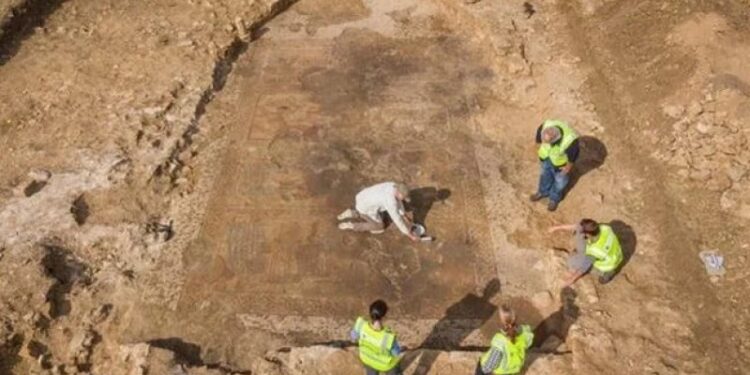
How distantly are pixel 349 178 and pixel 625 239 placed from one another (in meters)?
3.63

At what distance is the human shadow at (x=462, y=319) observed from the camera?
22.2 feet

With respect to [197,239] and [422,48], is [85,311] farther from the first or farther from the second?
[422,48]

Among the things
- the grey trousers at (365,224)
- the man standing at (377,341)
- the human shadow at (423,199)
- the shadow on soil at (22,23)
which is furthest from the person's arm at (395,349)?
the shadow on soil at (22,23)

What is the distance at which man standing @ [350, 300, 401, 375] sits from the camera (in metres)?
5.30

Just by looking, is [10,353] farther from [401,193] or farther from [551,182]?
[551,182]

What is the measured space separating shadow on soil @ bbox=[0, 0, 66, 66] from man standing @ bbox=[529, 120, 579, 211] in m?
8.48

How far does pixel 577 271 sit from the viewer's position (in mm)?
6875

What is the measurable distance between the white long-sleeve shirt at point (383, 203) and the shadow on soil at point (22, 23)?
6.66 metres

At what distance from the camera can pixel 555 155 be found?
731cm

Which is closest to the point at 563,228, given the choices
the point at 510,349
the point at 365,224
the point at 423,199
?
the point at 423,199

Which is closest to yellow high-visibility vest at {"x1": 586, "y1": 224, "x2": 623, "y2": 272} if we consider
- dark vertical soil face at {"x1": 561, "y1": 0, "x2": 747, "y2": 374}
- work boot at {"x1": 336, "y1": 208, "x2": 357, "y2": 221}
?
dark vertical soil face at {"x1": 561, "y1": 0, "x2": 747, "y2": 374}

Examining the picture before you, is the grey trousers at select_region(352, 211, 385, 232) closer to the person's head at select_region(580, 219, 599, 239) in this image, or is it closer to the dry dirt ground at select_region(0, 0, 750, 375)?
the dry dirt ground at select_region(0, 0, 750, 375)

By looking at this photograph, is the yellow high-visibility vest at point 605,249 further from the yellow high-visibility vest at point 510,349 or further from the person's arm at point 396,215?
the person's arm at point 396,215

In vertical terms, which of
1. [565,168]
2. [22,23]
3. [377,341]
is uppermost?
[22,23]
